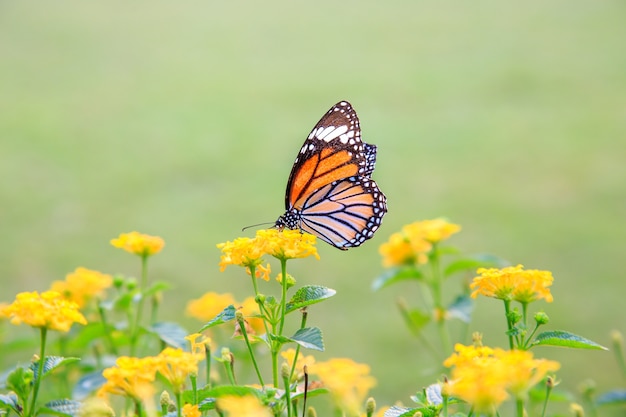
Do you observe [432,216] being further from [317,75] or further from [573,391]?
[317,75]

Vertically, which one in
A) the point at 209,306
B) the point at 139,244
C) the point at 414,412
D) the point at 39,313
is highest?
the point at 139,244

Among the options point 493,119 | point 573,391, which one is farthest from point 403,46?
point 573,391

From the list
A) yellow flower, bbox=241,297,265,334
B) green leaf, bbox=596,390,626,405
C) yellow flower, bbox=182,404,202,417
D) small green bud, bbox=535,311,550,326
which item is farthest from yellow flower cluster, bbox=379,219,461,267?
yellow flower, bbox=182,404,202,417

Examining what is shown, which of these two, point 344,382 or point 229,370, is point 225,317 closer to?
point 229,370

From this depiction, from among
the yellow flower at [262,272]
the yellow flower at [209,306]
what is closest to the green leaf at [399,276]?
the yellow flower at [209,306]

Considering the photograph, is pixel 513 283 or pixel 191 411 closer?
pixel 191 411

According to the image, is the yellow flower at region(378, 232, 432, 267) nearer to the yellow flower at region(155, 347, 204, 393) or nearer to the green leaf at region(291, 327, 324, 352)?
the green leaf at region(291, 327, 324, 352)

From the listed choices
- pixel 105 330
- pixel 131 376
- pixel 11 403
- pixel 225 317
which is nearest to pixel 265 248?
pixel 225 317
